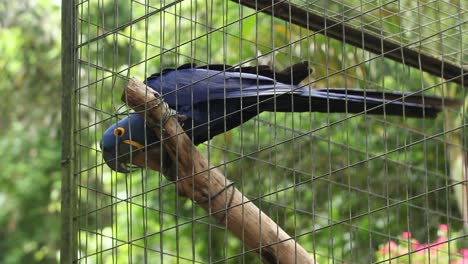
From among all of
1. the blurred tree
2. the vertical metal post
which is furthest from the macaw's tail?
the blurred tree

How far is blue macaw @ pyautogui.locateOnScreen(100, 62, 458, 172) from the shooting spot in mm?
2754

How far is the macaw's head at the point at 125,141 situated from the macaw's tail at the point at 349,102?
0.39 meters

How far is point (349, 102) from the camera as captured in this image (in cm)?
276

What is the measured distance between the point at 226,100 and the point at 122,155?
0.37 m

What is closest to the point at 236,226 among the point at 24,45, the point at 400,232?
the point at 400,232

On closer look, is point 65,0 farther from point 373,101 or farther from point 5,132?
point 5,132

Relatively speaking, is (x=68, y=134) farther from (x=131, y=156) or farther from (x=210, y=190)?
(x=210, y=190)

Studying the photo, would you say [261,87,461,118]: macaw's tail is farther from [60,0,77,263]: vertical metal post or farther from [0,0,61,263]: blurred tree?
[0,0,61,263]: blurred tree

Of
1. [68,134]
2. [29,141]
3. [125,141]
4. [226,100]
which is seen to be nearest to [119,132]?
[125,141]

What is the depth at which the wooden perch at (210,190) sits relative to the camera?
2650 millimetres

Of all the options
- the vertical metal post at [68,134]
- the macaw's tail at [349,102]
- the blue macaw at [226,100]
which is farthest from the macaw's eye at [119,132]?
the macaw's tail at [349,102]

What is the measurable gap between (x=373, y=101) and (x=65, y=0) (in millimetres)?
1022

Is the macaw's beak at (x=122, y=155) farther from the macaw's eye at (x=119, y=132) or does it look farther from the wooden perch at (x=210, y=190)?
the wooden perch at (x=210, y=190)

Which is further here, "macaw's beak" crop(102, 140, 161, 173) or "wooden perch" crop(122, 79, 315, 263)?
"macaw's beak" crop(102, 140, 161, 173)
